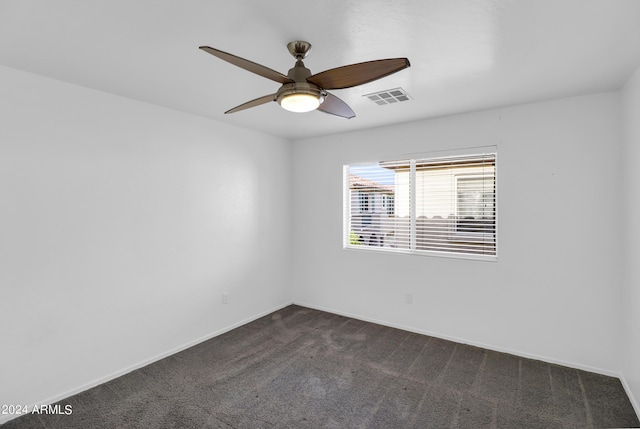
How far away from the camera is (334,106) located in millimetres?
2150

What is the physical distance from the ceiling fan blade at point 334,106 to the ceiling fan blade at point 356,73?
0.59 feet

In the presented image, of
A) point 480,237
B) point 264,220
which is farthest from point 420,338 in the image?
point 264,220

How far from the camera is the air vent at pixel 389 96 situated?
2.77 m

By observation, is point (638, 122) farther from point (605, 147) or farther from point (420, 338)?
point (420, 338)

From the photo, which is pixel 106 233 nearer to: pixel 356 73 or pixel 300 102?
pixel 300 102

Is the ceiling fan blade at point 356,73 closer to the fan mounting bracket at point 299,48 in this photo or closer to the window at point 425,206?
the fan mounting bracket at point 299,48

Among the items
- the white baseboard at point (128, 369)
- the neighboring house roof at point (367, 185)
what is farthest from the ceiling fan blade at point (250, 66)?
the white baseboard at point (128, 369)

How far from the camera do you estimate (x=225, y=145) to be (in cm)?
386

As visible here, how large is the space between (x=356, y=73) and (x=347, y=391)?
241 cm

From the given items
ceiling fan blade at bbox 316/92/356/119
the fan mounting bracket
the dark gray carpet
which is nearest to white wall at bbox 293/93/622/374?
the dark gray carpet

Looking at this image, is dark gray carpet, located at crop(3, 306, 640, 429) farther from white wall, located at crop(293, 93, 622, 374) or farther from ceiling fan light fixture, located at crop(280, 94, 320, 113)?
ceiling fan light fixture, located at crop(280, 94, 320, 113)

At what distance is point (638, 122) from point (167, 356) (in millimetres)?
4543

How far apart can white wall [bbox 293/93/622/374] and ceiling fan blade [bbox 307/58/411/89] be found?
1560 millimetres

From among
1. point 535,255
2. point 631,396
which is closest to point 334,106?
point 535,255
